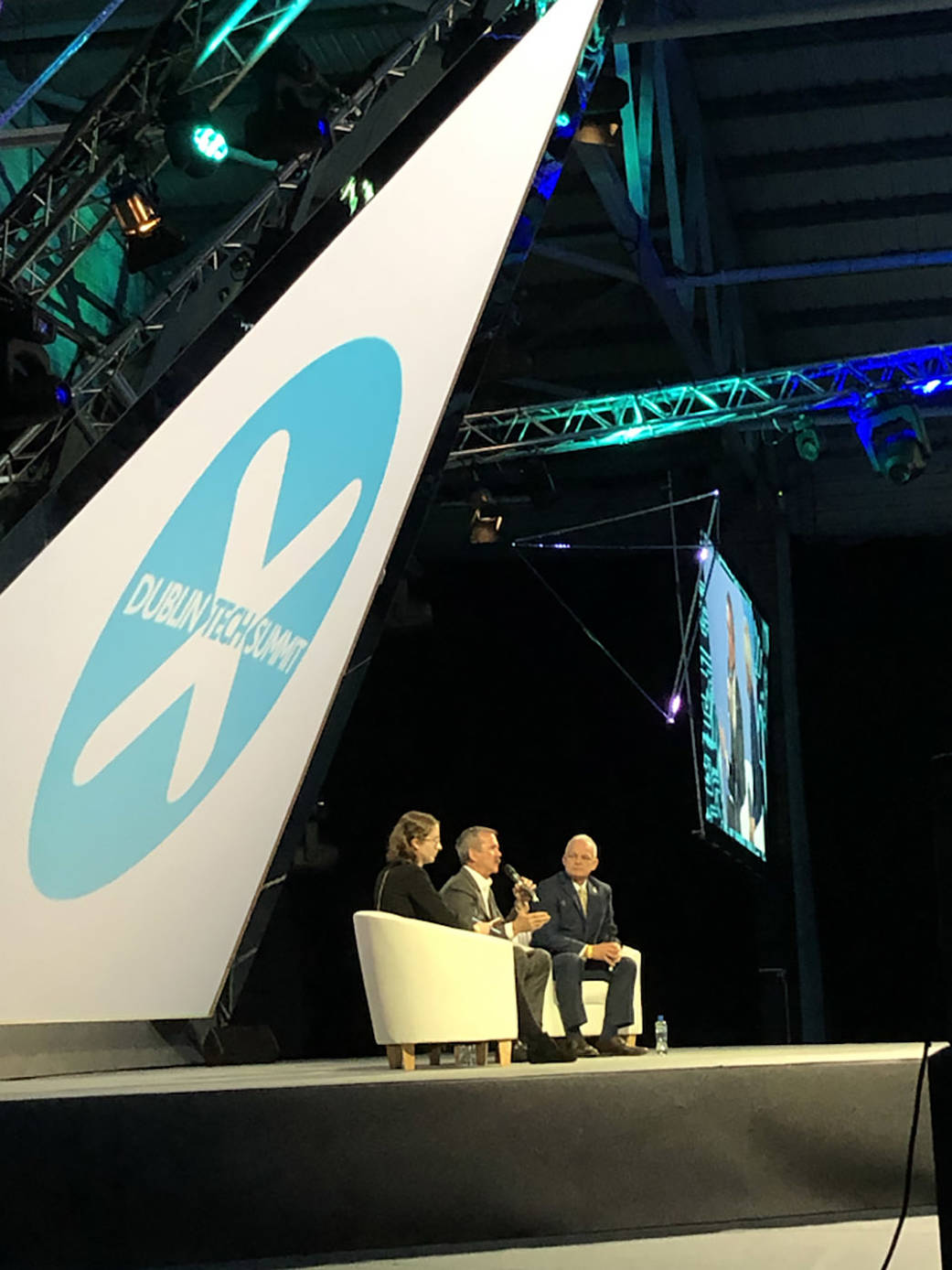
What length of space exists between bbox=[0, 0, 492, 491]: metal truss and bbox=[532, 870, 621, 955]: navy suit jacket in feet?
8.57

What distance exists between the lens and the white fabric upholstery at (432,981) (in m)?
4.60

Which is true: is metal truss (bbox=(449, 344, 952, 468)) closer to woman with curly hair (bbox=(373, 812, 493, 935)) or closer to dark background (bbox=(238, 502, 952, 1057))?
dark background (bbox=(238, 502, 952, 1057))

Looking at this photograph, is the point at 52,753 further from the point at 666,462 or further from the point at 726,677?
the point at 666,462

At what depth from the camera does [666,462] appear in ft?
34.8

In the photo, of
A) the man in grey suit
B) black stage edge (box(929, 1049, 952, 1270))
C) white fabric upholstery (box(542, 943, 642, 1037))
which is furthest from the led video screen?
black stage edge (box(929, 1049, 952, 1270))

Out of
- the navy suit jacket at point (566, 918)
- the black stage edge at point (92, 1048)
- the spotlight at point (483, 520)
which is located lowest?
the black stage edge at point (92, 1048)

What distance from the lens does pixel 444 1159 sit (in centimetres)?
304

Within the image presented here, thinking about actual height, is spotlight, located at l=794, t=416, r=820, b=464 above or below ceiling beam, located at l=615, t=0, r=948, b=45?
below

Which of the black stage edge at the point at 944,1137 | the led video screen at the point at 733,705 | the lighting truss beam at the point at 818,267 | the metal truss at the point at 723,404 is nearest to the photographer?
the black stage edge at the point at 944,1137

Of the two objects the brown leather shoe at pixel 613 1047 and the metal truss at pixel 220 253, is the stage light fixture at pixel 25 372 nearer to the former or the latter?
the metal truss at pixel 220 253

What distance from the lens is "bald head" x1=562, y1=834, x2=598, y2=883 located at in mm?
5703

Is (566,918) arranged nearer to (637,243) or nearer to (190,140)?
(190,140)

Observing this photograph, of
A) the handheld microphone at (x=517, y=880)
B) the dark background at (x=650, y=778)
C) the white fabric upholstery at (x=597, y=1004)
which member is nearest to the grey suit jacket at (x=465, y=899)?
the handheld microphone at (x=517, y=880)

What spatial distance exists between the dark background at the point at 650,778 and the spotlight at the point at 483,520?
4.65 ft
